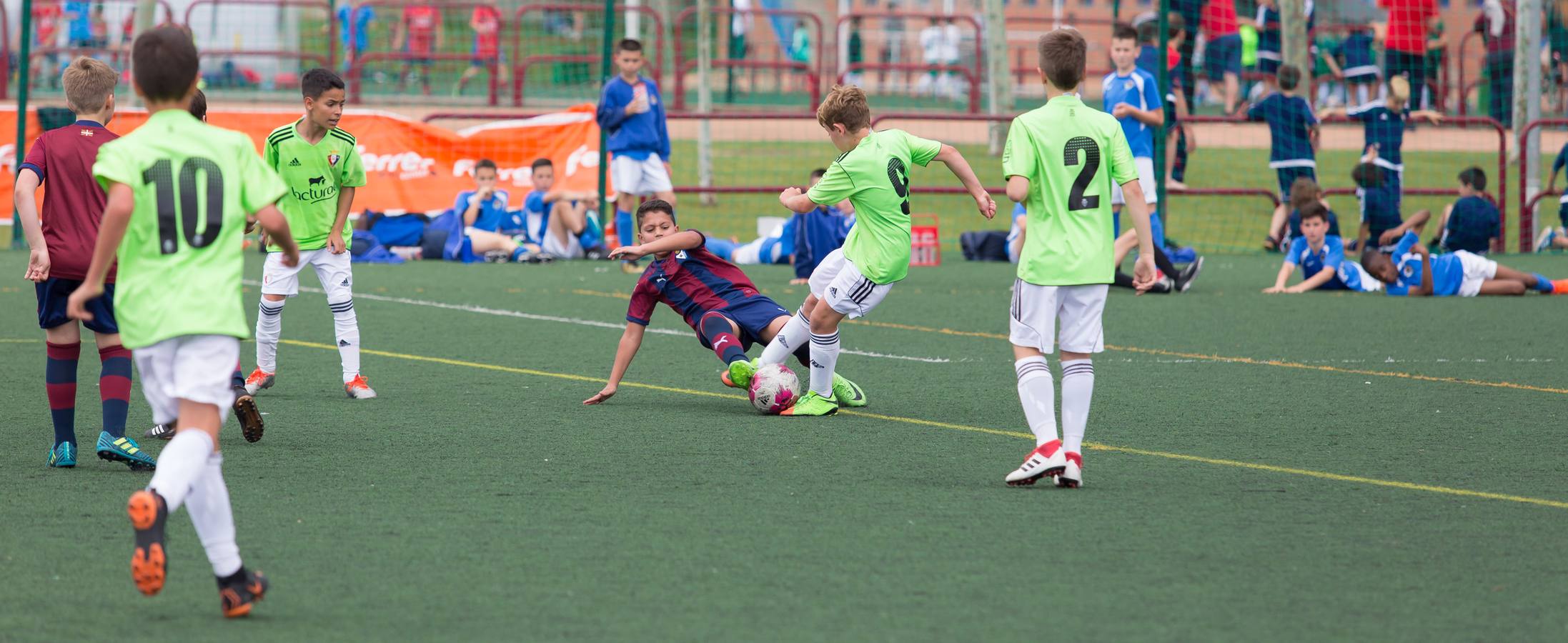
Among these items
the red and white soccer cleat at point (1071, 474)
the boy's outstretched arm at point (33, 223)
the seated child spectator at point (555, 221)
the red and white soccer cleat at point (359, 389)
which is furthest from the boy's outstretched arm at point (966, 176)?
the seated child spectator at point (555, 221)

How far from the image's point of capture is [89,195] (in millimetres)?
6367

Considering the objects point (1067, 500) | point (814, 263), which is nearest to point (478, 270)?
point (814, 263)

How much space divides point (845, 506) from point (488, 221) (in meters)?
12.1

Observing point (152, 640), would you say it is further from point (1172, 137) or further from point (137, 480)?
point (1172, 137)

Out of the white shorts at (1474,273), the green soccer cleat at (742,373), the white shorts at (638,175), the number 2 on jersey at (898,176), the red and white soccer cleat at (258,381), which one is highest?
the white shorts at (638,175)

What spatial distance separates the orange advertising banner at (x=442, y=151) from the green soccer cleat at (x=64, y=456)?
1199 cm

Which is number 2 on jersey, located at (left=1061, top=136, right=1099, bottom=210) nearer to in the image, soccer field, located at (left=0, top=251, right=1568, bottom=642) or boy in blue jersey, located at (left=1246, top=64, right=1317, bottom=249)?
soccer field, located at (left=0, top=251, right=1568, bottom=642)

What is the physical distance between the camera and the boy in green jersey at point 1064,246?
611cm

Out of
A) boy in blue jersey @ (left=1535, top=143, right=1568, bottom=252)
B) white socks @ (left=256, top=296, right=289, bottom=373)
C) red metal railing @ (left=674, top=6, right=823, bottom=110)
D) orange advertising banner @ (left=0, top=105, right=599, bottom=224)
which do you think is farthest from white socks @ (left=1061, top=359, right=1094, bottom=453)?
red metal railing @ (left=674, top=6, right=823, bottom=110)

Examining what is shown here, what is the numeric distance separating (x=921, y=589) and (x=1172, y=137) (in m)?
15.3

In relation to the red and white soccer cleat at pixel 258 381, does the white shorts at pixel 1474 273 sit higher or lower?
higher

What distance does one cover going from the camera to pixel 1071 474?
6086 millimetres

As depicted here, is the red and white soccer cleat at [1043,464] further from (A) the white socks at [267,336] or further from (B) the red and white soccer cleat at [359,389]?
(A) the white socks at [267,336]

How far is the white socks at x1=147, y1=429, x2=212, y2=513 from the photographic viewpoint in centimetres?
424
